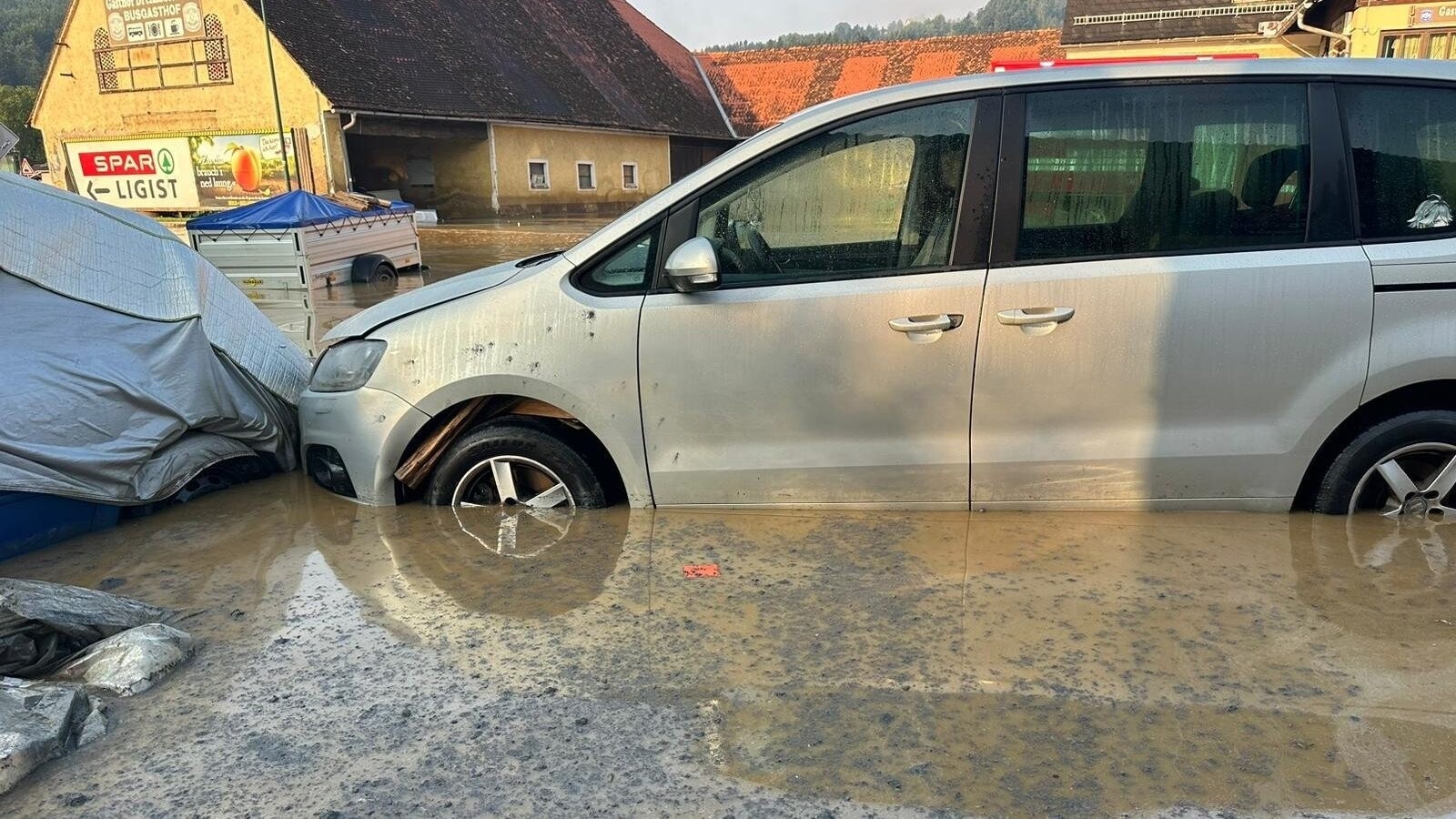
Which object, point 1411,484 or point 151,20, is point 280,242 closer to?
point 1411,484

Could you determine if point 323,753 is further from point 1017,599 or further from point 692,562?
point 1017,599

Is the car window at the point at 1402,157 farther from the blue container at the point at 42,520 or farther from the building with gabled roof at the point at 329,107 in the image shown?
the building with gabled roof at the point at 329,107

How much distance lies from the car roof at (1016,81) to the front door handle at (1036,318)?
0.87m

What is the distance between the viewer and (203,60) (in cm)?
2628

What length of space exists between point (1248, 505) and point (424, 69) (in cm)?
2751

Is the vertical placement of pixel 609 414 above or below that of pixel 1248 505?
above

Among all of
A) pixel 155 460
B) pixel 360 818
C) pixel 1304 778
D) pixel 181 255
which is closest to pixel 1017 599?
pixel 1304 778

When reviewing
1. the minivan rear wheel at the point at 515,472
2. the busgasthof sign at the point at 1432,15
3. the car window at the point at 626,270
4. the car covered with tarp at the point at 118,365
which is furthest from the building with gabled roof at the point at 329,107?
the car window at the point at 626,270

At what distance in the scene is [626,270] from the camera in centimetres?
383

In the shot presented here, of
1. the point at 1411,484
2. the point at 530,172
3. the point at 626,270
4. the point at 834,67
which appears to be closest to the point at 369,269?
the point at 626,270

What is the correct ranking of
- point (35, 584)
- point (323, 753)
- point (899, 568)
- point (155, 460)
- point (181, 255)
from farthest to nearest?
point (181, 255) → point (155, 460) → point (899, 568) → point (35, 584) → point (323, 753)

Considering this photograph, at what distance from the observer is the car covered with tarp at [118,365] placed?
4062 mm

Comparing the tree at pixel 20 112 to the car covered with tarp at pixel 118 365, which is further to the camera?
the tree at pixel 20 112

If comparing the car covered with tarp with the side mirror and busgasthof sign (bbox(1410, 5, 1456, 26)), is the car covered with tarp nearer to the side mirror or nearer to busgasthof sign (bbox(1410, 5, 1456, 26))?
the side mirror
